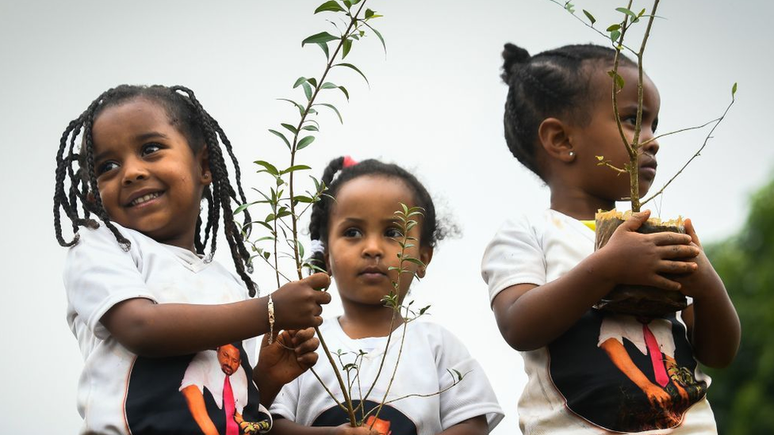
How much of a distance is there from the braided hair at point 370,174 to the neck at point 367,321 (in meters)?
0.37

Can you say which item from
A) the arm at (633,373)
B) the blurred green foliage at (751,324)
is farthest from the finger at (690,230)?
the blurred green foliage at (751,324)

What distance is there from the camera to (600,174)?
12.6 ft

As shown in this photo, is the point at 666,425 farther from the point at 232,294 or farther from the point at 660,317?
the point at 232,294

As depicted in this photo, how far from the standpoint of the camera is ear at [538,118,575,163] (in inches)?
157

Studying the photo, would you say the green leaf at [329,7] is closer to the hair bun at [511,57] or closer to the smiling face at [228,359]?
the smiling face at [228,359]

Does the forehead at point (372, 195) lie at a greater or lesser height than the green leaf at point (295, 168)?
greater

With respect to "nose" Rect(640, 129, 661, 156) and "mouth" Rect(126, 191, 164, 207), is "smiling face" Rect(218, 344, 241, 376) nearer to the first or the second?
"mouth" Rect(126, 191, 164, 207)

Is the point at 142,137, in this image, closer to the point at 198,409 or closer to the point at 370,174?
the point at 198,409

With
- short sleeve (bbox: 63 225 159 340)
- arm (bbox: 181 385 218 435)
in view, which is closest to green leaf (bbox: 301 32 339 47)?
short sleeve (bbox: 63 225 159 340)

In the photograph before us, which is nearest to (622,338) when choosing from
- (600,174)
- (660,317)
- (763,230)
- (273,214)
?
(660,317)

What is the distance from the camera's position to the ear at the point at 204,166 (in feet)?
12.7

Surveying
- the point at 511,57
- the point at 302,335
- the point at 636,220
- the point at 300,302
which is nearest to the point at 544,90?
the point at 511,57

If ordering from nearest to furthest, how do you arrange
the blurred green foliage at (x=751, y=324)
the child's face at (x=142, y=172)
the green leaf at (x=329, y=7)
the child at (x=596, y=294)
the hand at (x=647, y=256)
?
1. the green leaf at (x=329, y=7)
2. the hand at (x=647, y=256)
3. the child at (x=596, y=294)
4. the child's face at (x=142, y=172)
5. the blurred green foliage at (x=751, y=324)

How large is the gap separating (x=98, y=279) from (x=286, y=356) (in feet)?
2.56
